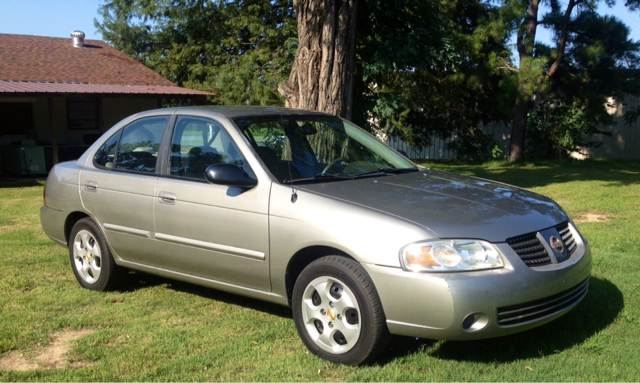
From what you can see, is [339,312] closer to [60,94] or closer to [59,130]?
[60,94]

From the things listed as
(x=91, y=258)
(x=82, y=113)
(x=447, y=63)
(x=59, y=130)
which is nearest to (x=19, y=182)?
(x=59, y=130)

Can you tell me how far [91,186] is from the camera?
5.65 m

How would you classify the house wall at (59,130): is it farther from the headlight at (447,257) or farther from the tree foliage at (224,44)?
the headlight at (447,257)

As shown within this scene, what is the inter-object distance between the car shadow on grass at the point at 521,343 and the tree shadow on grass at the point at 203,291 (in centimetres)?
112

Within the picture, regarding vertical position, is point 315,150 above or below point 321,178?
above

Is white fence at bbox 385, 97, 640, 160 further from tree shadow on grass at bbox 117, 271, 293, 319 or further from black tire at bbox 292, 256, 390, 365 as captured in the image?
black tire at bbox 292, 256, 390, 365

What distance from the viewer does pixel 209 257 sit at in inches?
185

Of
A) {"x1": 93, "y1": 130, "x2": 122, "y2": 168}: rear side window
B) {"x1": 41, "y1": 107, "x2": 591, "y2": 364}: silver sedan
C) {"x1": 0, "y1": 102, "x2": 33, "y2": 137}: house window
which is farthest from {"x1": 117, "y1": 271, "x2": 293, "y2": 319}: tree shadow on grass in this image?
{"x1": 0, "y1": 102, "x2": 33, "y2": 137}: house window

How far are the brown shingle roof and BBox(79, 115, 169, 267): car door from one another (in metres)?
14.3

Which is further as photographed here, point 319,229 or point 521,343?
point 521,343

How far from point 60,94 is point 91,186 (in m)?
12.7

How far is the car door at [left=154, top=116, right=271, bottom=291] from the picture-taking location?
4.42 metres

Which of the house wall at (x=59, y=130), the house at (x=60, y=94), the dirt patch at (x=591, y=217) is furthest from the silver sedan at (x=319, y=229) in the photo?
the house wall at (x=59, y=130)

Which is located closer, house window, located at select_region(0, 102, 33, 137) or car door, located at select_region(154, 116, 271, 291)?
car door, located at select_region(154, 116, 271, 291)
